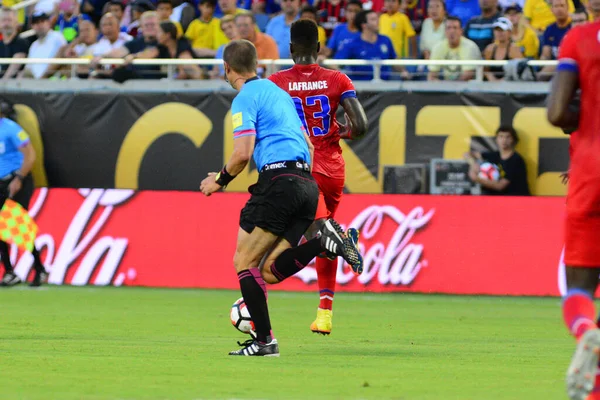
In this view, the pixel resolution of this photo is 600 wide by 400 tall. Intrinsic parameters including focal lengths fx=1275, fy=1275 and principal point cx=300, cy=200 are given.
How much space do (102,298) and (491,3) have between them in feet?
23.4

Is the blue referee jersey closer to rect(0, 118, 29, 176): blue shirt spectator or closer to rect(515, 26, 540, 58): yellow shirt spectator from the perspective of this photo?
rect(0, 118, 29, 176): blue shirt spectator

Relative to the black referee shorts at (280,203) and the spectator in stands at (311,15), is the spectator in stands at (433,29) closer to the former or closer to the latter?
the spectator in stands at (311,15)

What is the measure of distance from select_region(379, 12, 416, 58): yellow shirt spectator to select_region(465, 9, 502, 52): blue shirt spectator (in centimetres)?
110

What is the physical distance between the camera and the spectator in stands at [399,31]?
1961 centimetres

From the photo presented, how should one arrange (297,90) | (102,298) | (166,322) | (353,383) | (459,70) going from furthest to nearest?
(459,70) → (102,298) → (166,322) → (297,90) → (353,383)

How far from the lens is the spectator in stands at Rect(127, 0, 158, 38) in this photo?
21.6 m

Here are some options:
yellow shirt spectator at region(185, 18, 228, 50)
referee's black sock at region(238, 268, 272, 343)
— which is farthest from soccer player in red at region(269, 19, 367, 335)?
yellow shirt spectator at region(185, 18, 228, 50)

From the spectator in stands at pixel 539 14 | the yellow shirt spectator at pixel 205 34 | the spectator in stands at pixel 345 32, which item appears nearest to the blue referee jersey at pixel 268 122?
the spectator in stands at pixel 345 32

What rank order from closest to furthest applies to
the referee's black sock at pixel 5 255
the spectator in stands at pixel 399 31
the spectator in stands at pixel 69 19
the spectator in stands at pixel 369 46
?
the referee's black sock at pixel 5 255, the spectator in stands at pixel 369 46, the spectator in stands at pixel 399 31, the spectator in stands at pixel 69 19

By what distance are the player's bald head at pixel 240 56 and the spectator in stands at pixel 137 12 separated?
12.9 m

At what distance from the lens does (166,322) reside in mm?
12500

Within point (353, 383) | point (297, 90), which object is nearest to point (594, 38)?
point (353, 383)

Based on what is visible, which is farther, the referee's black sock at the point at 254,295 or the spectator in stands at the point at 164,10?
the spectator in stands at the point at 164,10

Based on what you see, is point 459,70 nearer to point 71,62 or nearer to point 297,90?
point 71,62
